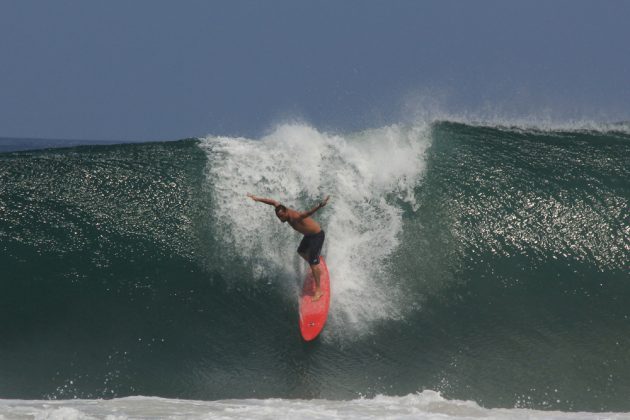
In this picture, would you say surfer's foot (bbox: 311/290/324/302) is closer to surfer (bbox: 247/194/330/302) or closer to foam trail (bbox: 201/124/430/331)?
surfer (bbox: 247/194/330/302)

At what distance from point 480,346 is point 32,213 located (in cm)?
544

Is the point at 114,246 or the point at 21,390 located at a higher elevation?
the point at 114,246

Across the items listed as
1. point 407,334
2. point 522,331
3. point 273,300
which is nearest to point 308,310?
point 273,300

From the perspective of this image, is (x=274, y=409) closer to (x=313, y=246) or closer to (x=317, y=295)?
(x=317, y=295)

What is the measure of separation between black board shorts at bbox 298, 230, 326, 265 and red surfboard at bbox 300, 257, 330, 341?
22 cm

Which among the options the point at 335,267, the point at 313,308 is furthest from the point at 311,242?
the point at 313,308

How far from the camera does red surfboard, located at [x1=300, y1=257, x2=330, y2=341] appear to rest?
22.8 ft

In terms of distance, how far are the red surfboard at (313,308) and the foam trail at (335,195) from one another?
109 millimetres

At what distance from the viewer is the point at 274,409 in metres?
5.68

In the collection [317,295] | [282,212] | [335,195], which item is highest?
[335,195]

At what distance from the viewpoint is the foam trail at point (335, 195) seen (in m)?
7.47

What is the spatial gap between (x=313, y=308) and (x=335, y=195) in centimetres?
178

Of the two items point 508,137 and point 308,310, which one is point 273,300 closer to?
point 308,310

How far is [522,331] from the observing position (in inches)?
279
